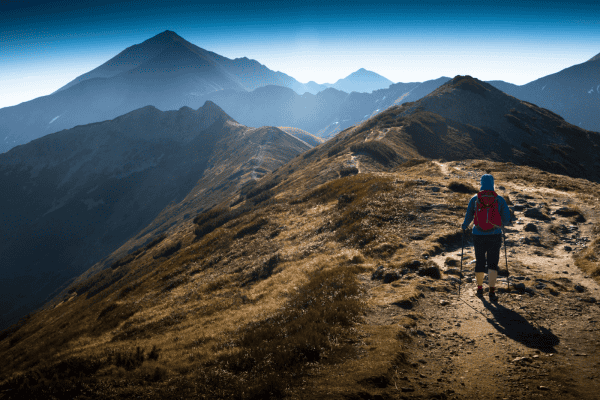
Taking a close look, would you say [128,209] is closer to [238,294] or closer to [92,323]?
[92,323]

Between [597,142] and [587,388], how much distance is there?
435 feet

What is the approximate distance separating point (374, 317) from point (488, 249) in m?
5.14

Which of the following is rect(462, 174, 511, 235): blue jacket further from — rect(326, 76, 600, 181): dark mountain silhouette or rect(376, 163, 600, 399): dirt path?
rect(326, 76, 600, 181): dark mountain silhouette

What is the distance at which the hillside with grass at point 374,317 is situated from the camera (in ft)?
23.2

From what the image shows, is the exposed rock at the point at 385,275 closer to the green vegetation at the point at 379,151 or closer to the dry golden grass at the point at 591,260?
the dry golden grass at the point at 591,260

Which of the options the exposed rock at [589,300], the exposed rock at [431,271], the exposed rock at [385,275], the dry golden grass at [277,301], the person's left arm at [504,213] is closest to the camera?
the dry golden grass at [277,301]

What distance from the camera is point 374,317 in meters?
10.9

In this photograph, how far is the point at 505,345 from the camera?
7.79 m

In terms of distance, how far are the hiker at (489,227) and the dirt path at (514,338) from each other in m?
1.03

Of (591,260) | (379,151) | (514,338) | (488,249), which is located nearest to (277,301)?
(488,249)

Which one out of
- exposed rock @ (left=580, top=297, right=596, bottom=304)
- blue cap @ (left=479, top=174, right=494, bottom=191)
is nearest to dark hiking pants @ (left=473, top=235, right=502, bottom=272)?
blue cap @ (left=479, top=174, right=494, bottom=191)

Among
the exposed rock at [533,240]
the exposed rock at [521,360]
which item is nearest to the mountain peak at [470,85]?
the exposed rock at [533,240]

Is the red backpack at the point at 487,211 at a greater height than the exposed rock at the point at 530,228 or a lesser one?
greater

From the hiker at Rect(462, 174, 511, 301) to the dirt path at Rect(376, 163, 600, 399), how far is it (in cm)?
103
